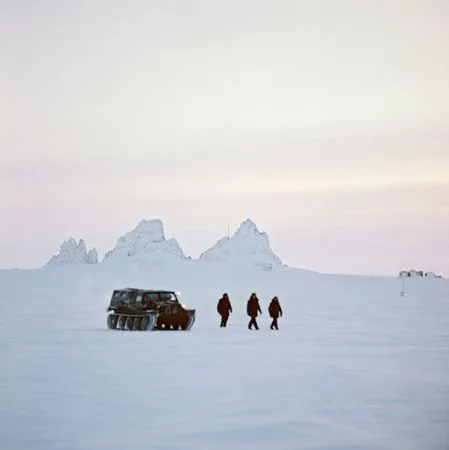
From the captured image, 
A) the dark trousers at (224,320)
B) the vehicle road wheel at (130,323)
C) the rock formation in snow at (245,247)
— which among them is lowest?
the vehicle road wheel at (130,323)

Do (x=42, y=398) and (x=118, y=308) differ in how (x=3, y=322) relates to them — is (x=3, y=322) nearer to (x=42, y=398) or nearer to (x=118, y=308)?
(x=118, y=308)

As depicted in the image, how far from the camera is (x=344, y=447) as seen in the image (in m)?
8.40

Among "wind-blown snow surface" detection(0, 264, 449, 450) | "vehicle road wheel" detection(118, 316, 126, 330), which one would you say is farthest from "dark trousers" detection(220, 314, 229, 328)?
"vehicle road wheel" detection(118, 316, 126, 330)

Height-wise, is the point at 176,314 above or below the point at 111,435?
above

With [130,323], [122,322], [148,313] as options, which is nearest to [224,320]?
[148,313]

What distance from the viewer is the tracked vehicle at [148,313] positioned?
2567cm

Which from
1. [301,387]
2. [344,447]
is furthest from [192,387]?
[344,447]

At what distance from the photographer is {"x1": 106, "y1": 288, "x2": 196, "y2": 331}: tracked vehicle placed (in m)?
25.7

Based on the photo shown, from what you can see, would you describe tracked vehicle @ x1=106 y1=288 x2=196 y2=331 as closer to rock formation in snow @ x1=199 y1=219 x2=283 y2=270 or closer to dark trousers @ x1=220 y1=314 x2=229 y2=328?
dark trousers @ x1=220 y1=314 x2=229 y2=328

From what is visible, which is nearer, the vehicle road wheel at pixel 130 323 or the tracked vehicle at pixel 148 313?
the tracked vehicle at pixel 148 313

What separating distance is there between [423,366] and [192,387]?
5188mm

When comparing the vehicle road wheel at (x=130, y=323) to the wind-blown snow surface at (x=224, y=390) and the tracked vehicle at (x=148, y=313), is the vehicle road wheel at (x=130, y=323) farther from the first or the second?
the wind-blown snow surface at (x=224, y=390)

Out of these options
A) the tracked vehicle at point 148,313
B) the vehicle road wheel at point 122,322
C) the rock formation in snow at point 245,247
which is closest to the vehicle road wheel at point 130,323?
the tracked vehicle at point 148,313

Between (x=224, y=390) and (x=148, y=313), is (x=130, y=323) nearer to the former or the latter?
(x=148, y=313)
